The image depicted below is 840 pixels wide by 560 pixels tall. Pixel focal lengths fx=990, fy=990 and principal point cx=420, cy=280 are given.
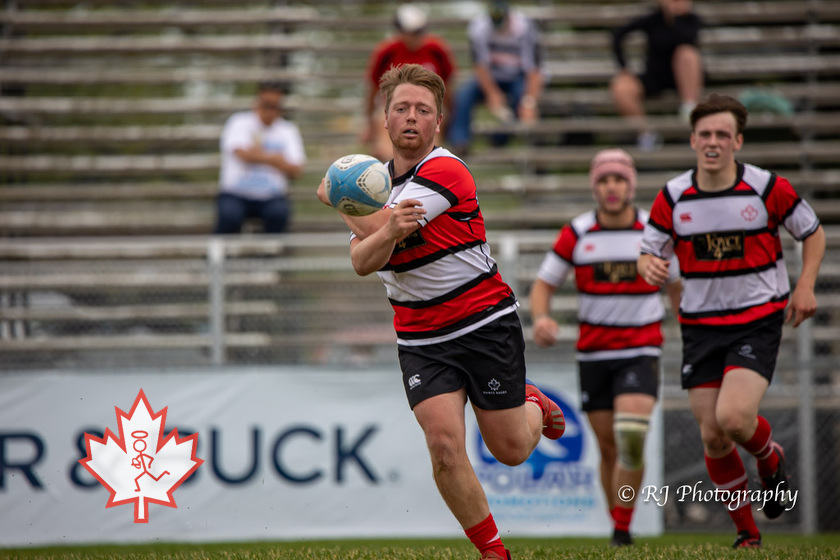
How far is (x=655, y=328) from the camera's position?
7.01 meters

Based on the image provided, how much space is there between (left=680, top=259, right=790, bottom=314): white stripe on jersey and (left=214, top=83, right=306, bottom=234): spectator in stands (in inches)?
214

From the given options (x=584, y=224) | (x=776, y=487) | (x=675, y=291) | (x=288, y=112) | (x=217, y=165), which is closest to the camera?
(x=776, y=487)

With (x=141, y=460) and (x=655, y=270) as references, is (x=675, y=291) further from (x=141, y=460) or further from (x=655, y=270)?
(x=141, y=460)

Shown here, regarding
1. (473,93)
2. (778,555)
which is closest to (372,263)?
(778,555)

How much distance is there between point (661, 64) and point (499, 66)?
1896 millimetres

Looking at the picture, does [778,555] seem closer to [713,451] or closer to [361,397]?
[713,451]

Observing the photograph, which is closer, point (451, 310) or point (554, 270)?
point (451, 310)

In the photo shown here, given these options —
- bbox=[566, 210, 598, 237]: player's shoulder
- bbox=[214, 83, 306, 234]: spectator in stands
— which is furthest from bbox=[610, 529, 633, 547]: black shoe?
bbox=[214, 83, 306, 234]: spectator in stands

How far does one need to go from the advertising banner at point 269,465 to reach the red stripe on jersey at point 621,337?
1.79 meters

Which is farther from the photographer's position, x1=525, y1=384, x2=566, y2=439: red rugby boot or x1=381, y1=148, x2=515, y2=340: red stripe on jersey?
x1=525, y1=384, x2=566, y2=439: red rugby boot

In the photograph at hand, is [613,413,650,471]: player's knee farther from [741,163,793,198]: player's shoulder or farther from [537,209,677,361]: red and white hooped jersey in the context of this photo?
[741,163,793,198]: player's shoulder

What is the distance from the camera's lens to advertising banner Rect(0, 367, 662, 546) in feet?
28.1

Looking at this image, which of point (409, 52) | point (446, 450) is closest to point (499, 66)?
point (409, 52)

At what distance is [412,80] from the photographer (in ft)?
15.4
